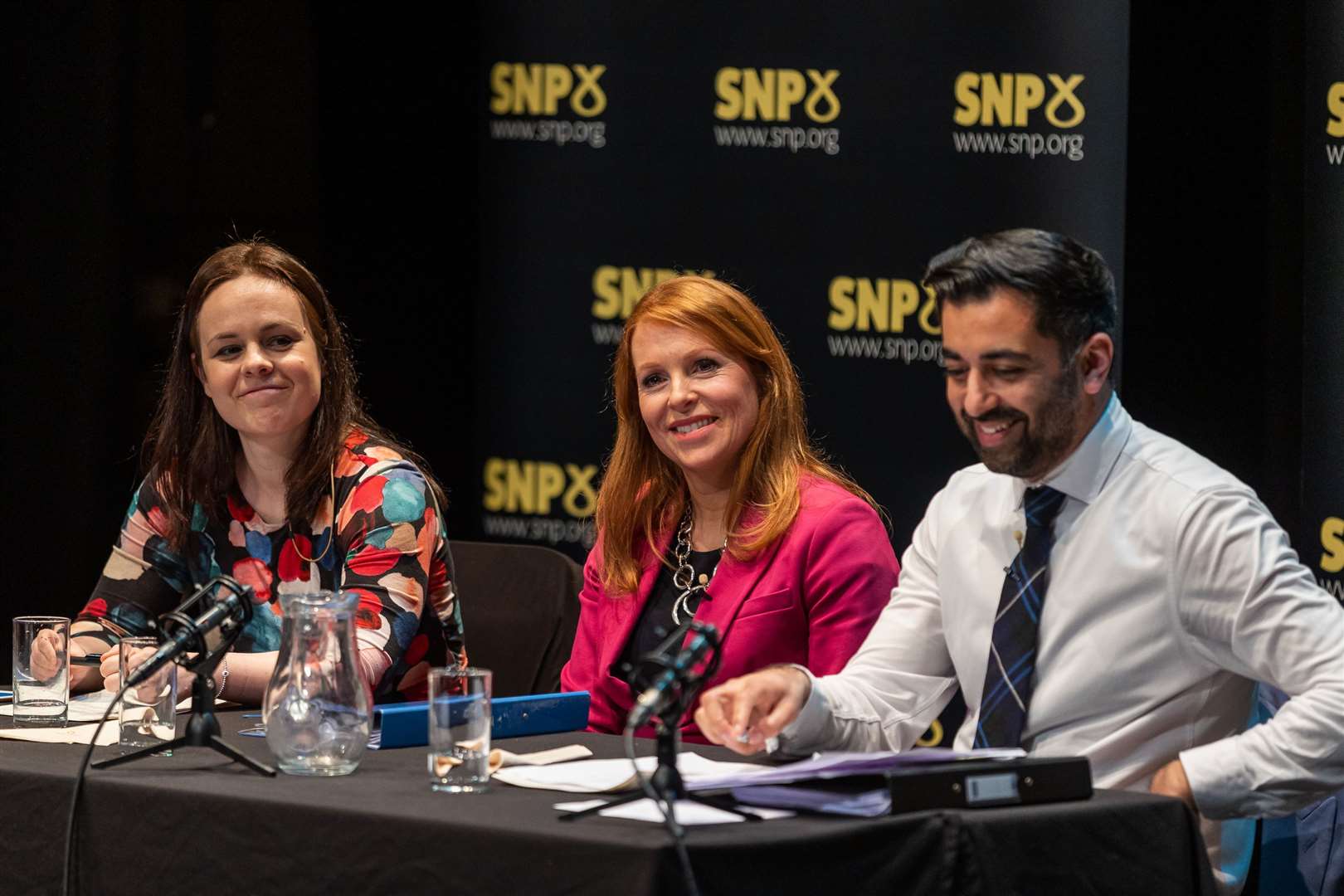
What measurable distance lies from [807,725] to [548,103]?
10.9 feet

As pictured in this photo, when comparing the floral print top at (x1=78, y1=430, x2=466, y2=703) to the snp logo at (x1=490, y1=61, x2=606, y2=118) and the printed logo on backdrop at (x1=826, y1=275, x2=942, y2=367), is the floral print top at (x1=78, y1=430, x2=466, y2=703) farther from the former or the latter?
the snp logo at (x1=490, y1=61, x2=606, y2=118)

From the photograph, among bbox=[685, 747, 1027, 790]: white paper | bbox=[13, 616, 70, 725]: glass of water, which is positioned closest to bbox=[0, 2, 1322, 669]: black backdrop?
bbox=[13, 616, 70, 725]: glass of water

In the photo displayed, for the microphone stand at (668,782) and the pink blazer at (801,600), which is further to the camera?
the pink blazer at (801,600)

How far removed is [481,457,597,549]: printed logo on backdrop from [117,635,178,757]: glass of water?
9.32ft

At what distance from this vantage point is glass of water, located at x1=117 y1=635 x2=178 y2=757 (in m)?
2.15

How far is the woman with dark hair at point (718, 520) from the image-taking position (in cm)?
276

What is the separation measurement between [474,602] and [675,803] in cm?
154

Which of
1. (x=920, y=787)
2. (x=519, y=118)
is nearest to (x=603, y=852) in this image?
(x=920, y=787)

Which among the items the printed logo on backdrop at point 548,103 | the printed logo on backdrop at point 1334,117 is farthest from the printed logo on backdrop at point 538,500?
the printed logo on backdrop at point 1334,117

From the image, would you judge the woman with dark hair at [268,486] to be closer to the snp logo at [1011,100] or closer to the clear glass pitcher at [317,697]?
the clear glass pitcher at [317,697]

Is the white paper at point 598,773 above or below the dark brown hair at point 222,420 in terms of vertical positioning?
below

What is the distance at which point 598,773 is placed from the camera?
1.93m

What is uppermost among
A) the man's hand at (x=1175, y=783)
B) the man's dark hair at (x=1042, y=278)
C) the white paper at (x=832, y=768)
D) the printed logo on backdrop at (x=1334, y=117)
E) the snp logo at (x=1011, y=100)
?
the snp logo at (x=1011, y=100)

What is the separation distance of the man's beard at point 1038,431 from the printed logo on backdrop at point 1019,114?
8.19 feet
